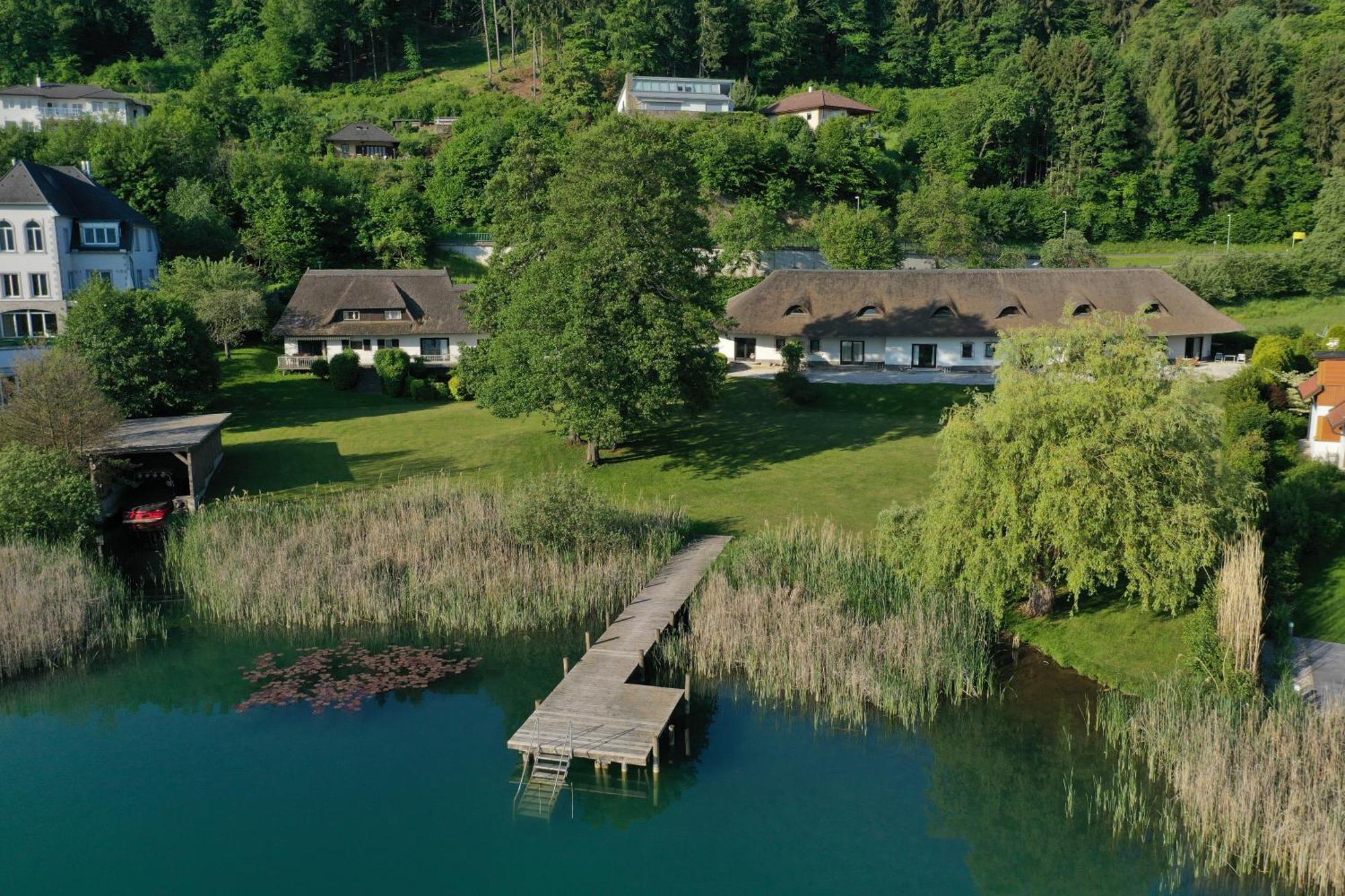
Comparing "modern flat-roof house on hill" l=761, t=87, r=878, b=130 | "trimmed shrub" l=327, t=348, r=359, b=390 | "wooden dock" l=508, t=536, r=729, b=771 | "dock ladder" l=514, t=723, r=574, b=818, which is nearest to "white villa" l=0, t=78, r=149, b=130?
"trimmed shrub" l=327, t=348, r=359, b=390

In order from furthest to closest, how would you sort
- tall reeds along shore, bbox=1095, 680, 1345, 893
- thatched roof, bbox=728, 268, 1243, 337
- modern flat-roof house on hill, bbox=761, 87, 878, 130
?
modern flat-roof house on hill, bbox=761, 87, 878, 130, thatched roof, bbox=728, 268, 1243, 337, tall reeds along shore, bbox=1095, 680, 1345, 893

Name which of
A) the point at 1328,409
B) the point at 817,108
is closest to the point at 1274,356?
the point at 1328,409

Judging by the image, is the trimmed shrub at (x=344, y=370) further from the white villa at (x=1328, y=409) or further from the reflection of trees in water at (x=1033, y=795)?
the white villa at (x=1328, y=409)

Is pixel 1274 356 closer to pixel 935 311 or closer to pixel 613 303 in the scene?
pixel 935 311

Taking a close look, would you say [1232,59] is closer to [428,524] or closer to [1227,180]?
[1227,180]

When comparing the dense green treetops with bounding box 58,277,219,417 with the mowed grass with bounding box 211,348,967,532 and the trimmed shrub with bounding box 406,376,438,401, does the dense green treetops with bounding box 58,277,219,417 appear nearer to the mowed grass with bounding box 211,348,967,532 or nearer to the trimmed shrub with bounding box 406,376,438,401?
the mowed grass with bounding box 211,348,967,532

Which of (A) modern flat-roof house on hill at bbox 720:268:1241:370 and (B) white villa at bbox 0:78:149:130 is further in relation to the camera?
(B) white villa at bbox 0:78:149:130

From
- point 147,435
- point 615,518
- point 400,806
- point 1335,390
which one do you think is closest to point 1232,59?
point 1335,390
